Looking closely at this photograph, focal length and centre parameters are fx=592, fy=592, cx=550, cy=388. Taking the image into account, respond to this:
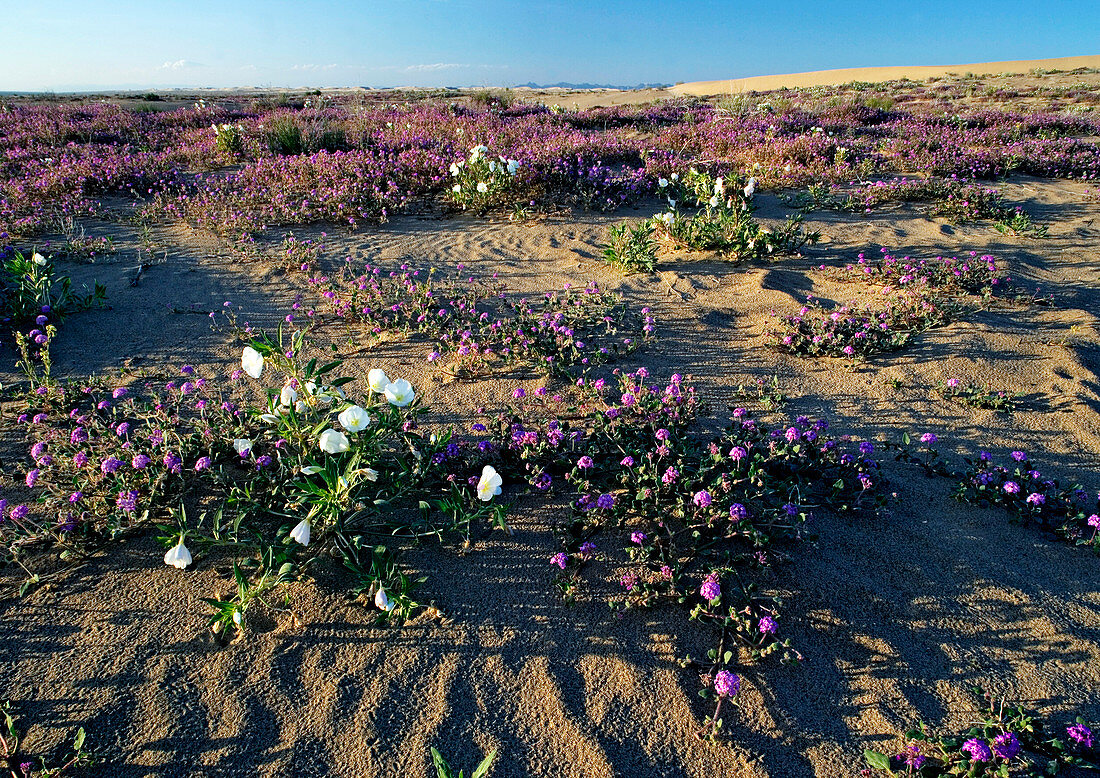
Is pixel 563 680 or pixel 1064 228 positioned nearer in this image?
pixel 563 680

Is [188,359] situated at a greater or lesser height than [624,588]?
greater

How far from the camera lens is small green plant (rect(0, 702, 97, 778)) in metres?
1.84

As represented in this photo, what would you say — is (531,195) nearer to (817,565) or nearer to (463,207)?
(463,207)

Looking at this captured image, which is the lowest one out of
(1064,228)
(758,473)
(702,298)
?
(758,473)

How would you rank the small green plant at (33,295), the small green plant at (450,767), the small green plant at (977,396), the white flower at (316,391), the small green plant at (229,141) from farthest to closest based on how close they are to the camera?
the small green plant at (229,141) → the small green plant at (33,295) → the small green plant at (977,396) → the white flower at (316,391) → the small green plant at (450,767)

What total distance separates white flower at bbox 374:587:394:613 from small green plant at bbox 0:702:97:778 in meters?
0.96

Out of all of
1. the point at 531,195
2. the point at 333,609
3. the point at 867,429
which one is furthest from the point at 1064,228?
the point at 333,609

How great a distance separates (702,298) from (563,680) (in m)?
3.91

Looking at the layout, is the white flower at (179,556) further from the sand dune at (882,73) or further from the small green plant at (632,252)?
the sand dune at (882,73)

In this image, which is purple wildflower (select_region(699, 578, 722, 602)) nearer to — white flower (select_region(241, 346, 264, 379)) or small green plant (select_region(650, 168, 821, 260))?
white flower (select_region(241, 346, 264, 379))

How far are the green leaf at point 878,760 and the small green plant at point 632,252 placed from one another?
455 cm

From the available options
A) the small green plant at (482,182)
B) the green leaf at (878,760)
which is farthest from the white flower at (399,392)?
the small green plant at (482,182)

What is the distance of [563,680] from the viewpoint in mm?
2207

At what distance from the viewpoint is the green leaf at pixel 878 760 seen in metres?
1.92
